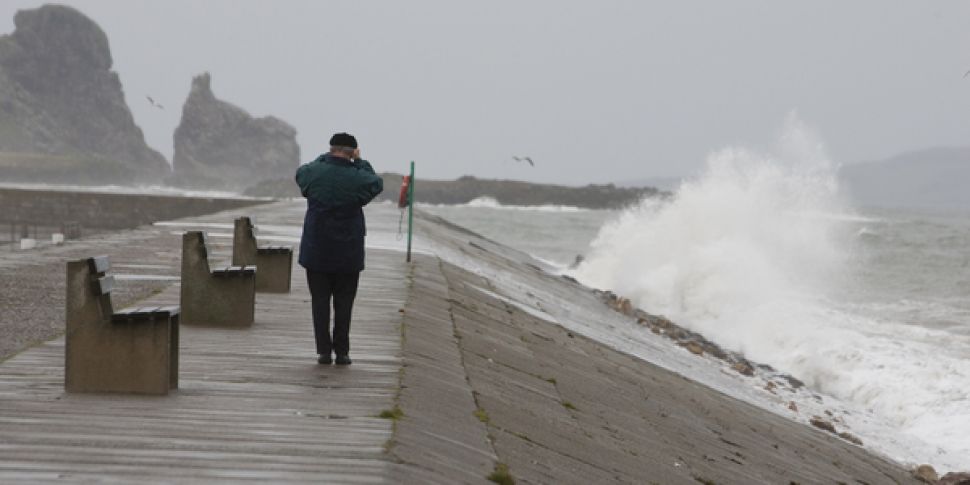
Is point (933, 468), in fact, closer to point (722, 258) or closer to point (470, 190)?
point (722, 258)

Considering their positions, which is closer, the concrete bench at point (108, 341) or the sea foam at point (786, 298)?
the concrete bench at point (108, 341)

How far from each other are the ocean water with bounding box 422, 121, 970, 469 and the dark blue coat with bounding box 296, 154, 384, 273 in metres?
7.23

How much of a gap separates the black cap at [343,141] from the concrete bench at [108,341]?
1515mm

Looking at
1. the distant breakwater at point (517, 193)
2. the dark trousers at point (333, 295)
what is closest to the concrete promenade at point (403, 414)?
the dark trousers at point (333, 295)

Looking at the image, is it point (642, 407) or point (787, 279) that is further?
point (787, 279)

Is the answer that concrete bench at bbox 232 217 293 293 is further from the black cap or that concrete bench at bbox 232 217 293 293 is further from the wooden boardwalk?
the black cap

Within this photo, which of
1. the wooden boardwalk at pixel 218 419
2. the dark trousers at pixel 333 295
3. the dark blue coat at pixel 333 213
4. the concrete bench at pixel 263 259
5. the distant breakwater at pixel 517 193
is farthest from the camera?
the distant breakwater at pixel 517 193

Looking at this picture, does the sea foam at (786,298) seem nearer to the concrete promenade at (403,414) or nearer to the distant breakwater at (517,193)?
the concrete promenade at (403,414)

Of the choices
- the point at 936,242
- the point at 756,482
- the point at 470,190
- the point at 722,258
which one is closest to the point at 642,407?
the point at 756,482

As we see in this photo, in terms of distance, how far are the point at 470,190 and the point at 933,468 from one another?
520ft

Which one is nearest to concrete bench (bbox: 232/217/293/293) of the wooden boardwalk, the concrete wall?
the wooden boardwalk

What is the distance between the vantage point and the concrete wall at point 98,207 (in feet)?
137

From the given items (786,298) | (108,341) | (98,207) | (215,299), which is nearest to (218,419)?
(108,341)

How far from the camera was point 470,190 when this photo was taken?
170 m
